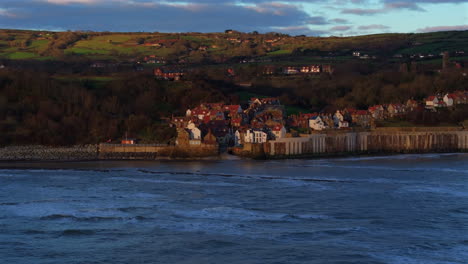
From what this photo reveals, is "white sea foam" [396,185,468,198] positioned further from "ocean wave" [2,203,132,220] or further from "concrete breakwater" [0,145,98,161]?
"concrete breakwater" [0,145,98,161]

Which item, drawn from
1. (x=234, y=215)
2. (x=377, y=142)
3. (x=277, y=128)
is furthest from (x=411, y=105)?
(x=234, y=215)

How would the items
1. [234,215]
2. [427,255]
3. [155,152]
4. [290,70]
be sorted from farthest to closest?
[290,70], [155,152], [234,215], [427,255]

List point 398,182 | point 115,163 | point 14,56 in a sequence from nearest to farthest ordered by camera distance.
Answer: point 398,182, point 115,163, point 14,56

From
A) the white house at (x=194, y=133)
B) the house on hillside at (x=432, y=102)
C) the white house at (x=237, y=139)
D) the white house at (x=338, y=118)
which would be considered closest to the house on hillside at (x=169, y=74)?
the white house at (x=338, y=118)

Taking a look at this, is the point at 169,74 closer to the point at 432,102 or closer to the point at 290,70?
the point at 290,70

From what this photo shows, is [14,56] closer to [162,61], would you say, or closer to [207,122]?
[162,61]

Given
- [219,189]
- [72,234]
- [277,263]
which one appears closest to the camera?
[277,263]

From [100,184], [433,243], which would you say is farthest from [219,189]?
[433,243]
